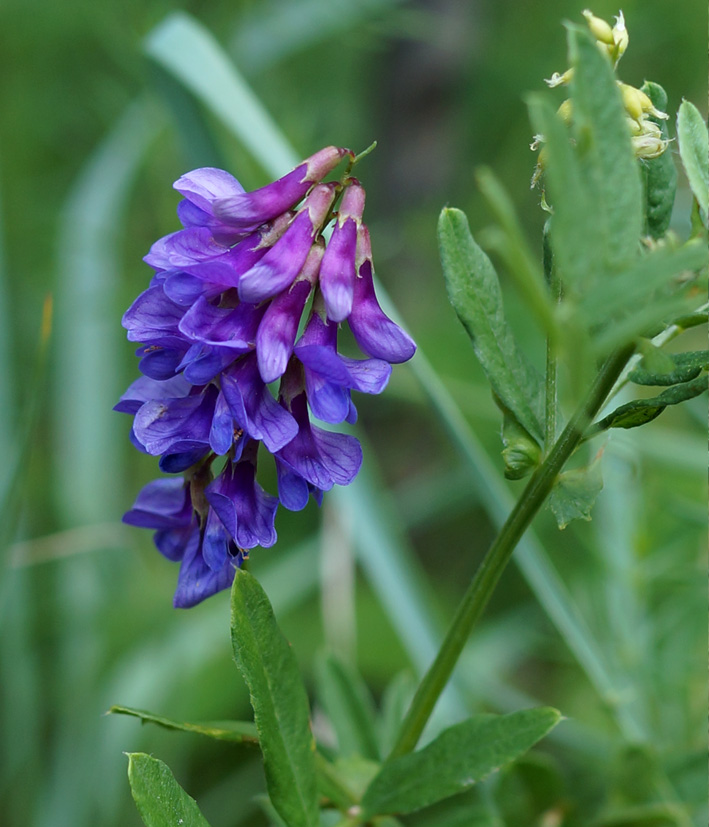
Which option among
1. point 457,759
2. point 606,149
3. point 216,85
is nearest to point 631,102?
point 606,149

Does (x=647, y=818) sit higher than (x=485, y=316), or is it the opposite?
(x=485, y=316)

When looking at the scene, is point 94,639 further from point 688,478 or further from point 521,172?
point 521,172

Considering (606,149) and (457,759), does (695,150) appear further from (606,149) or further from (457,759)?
(457,759)

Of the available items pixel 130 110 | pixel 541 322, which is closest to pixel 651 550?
pixel 541 322

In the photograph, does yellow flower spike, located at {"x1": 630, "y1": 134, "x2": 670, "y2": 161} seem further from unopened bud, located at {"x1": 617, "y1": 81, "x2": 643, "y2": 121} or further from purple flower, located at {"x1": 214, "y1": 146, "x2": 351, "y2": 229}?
purple flower, located at {"x1": 214, "y1": 146, "x2": 351, "y2": 229}

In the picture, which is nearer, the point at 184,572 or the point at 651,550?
the point at 184,572

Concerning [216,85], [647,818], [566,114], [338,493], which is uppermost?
[216,85]
